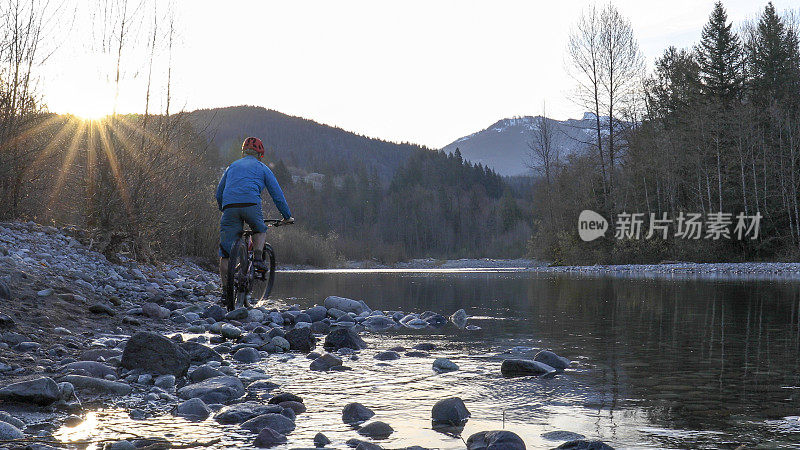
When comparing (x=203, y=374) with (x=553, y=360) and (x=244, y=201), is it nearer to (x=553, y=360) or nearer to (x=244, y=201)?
(x=553, y=360)

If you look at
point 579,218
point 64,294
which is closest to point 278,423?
point 64,294

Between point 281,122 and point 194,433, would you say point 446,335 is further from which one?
point 281,122

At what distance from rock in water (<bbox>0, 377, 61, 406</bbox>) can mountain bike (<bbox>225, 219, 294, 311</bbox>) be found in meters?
4.29

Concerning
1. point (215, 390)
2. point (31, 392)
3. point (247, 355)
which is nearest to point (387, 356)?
point (247, 355)

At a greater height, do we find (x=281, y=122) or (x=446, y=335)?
(x=281, y=122)

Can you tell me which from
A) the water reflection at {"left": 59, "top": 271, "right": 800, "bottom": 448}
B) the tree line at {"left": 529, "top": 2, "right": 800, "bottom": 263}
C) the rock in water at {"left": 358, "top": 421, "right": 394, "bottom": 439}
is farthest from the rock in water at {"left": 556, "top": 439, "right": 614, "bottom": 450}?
the tree line at {"left": 529, "top": 2, "right": 800, "bottom": 263}

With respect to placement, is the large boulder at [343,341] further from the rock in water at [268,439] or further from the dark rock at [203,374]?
the rock in water at [268,439]

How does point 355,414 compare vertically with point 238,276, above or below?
below

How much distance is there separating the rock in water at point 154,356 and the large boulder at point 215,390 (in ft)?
2.18

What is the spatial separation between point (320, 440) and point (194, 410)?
107 centimetres

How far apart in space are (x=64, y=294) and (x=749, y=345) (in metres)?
7.79

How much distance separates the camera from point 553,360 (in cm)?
584

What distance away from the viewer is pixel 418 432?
12.0 feet

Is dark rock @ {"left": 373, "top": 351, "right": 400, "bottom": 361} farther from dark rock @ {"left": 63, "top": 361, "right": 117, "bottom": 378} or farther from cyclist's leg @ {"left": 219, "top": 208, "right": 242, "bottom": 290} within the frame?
cyclist's leg @ {"left": 219, "top": 208, "right": 242, "bottom": 290}
